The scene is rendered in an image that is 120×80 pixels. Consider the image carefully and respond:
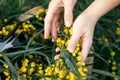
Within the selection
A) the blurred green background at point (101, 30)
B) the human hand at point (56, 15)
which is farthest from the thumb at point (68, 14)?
the blurred green background at point (101, 30)

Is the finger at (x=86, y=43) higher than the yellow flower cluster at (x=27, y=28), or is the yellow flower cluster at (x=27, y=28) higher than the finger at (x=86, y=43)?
the yellow flower cluster at (x=27, y=28)

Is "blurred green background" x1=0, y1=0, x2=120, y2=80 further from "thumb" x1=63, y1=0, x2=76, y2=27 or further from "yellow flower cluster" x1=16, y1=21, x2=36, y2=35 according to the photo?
"thumb" x1=63, y1=0, x2=76, y2=27

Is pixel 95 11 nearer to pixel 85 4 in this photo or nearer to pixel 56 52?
pixel 56 52

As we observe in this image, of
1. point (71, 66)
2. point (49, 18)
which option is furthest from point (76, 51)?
point (49, 18)

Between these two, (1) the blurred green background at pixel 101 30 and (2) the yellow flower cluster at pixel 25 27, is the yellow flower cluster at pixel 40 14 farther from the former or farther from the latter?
(1) the blurred green background at pixel 101 30

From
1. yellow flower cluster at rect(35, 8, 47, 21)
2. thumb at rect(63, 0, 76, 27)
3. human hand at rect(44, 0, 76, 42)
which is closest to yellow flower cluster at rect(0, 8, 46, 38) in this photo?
yellow flower cluster at rect(35, 8, 47, 21)

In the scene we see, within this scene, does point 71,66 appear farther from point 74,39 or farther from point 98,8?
point 98,8

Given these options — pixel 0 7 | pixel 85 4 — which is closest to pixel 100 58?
pixel 85 4

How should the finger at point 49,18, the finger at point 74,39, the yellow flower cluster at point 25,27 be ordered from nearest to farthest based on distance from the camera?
the finger at point 74,39 → the finger at point 49,18 → the yellow flower cluster at point 25,27

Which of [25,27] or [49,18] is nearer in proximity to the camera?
[49,18]
